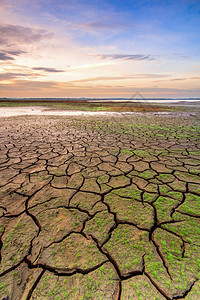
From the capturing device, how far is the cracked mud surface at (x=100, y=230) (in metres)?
0.98

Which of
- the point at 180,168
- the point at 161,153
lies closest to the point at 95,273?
the point at 180,168

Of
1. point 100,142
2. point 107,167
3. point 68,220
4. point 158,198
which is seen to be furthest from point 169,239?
point 100,142

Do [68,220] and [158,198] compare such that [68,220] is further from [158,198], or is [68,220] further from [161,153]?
[161,153]

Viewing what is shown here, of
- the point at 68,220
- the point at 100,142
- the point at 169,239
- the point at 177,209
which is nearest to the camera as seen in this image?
the point at 169,239

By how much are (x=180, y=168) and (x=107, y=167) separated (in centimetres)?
124

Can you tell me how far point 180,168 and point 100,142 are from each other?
215 centimetres

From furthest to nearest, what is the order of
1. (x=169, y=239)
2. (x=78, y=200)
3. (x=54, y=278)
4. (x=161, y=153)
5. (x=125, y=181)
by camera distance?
(x=161, y=153) < (x=125, y=181) < (x=78, y=200) < (x=169, y=239) < (x=54, y=278)

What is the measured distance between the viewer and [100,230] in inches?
53.9

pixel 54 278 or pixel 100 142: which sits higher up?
pixel 100 142

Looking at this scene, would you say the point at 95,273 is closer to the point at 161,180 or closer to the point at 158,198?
the point at 158,198

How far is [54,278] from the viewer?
40.1 inches

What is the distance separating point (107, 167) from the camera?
2.61 metres

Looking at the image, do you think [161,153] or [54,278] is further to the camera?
[161,153]

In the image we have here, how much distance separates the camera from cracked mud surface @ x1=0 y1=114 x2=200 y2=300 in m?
0.98
